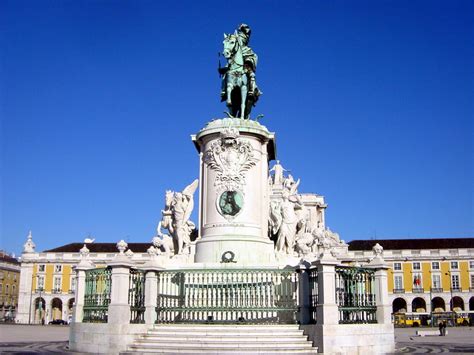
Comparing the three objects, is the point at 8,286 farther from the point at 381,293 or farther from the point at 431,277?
the point at 381,293

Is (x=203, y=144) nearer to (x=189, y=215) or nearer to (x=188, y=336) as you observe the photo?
(x=189, y=215)

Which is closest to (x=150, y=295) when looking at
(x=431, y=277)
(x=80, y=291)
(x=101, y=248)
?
(x=80, y=291)

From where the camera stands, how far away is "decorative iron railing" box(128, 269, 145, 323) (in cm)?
1683

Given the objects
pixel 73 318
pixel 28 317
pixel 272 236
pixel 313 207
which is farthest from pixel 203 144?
pixel 28 317

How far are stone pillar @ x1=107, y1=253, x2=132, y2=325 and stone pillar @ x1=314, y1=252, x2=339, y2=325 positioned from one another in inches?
212

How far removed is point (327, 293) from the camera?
15117 millimetres

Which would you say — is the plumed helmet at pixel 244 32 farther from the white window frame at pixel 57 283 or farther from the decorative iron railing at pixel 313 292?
the white window frame at pixel 57 283

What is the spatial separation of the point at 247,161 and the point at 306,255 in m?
4.12

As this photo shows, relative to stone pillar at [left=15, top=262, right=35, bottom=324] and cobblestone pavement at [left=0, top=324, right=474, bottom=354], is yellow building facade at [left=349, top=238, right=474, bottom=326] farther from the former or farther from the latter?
cobblestone pavement at [left=0, top=324, right=474, bottom=354]

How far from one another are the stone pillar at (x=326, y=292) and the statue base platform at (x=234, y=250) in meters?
4.84

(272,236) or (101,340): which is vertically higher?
(272,236)

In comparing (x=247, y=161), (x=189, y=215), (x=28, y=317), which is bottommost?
(x=28, y=317)

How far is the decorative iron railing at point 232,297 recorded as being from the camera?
16469mm

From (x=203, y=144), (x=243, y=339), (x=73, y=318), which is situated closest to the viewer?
(x=243, y=339)
